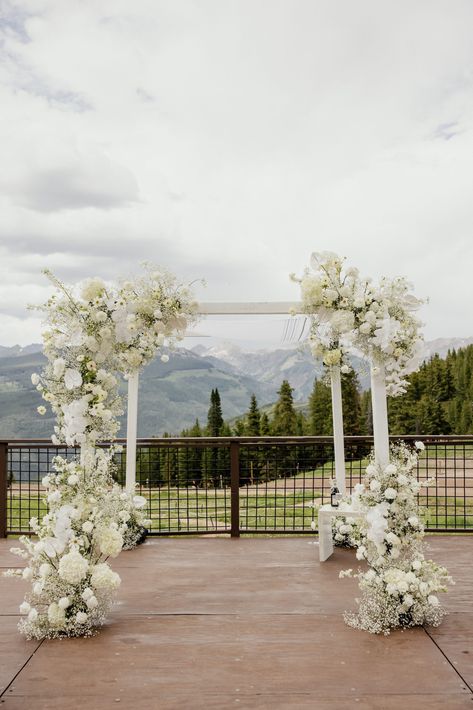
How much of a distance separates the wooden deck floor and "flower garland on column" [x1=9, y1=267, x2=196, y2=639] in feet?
0.56

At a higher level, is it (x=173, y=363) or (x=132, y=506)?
(x=173, y=363)

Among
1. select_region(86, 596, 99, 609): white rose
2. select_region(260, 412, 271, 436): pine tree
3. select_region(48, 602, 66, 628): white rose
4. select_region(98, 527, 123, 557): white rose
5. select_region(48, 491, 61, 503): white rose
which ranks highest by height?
select_region(48, 491, 61, 503): white rose

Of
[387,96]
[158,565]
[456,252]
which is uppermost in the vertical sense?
[387,96]

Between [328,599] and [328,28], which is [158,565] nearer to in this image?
[328,599]

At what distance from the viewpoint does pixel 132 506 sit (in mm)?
5453

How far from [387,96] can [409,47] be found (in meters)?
0.99

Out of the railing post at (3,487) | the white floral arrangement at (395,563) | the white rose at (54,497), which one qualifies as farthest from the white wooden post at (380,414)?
the railing post at (3,487)

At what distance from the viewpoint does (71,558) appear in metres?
3.25

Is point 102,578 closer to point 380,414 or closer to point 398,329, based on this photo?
point 380,414

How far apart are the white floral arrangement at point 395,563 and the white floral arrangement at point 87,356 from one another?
5.40 ft

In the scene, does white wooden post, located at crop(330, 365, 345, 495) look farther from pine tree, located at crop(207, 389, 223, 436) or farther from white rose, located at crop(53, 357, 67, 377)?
pine tree, located at crop(207, 389, 223, 436)

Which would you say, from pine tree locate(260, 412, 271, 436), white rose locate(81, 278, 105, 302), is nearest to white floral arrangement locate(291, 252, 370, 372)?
white rose locate(81, 278, 105, 302)

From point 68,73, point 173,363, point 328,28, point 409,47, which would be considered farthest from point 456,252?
point 173,363

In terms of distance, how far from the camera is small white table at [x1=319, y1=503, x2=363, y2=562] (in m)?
4.90
